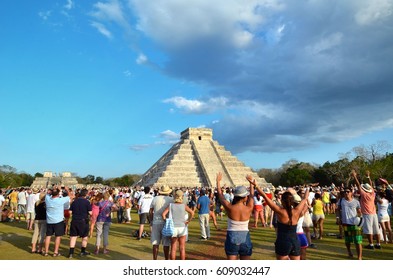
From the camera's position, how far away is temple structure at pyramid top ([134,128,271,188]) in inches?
1945

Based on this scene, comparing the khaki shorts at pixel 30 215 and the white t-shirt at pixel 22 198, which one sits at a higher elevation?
the white t-shirt at pixel 22 198

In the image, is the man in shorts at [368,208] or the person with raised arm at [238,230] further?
the man in shorts at [368,208]

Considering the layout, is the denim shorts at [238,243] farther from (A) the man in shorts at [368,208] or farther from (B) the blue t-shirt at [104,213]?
(A) the man in shorts at [368,208]

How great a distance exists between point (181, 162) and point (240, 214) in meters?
48.6

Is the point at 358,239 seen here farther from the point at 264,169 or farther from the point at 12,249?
the point at 264,169

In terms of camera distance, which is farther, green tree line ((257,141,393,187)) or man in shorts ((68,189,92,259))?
green tree line ((257,141,393,187))

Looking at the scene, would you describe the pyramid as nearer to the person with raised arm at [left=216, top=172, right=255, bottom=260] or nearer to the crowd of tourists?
the crowd of tourists

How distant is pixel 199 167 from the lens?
54.0 metres

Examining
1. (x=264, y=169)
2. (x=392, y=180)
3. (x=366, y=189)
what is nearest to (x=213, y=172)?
(x=392, y=180)

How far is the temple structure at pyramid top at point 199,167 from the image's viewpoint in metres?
49.4

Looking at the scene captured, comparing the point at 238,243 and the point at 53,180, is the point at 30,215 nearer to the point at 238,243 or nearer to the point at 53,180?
the point at 238,243

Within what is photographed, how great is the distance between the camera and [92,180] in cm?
11562

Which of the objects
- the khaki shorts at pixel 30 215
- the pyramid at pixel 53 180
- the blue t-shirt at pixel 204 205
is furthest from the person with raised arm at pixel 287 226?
the pyramid at pixel 53 180

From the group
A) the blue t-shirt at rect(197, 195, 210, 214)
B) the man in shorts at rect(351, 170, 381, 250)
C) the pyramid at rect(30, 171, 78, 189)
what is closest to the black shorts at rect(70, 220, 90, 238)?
the blue t-shirt at rect(197, 195, 210, 214)
